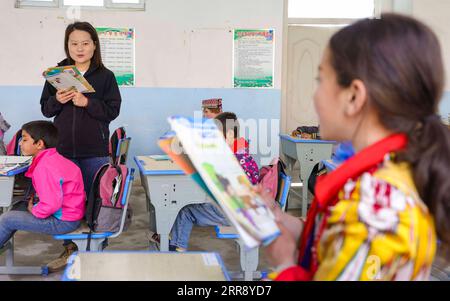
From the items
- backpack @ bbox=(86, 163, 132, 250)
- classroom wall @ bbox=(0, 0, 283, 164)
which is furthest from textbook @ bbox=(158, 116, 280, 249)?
classroom wall @ bbox=(0, 0, 283, 164)

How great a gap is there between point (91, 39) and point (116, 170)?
91 cm

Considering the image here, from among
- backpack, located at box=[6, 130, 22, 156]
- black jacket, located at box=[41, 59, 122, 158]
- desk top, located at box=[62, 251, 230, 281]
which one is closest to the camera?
desk top, located at box=[62, 251, 230, 281]

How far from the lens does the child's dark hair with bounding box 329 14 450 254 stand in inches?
32.9

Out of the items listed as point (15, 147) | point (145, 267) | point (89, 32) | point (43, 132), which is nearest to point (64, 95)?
point (43, 132)

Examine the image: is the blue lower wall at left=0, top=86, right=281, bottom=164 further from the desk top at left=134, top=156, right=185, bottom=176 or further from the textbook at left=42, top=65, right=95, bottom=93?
the textbook at left=42, top=65, right=95, bottom=93

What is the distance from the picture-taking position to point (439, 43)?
0.87 meters

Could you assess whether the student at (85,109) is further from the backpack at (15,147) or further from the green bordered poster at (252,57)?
the green bordered poster at (252,57)

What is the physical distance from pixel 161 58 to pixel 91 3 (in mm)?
1016

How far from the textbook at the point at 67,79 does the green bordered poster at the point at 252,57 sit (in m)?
3.38

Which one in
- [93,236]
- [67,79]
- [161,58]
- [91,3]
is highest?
[91,3]

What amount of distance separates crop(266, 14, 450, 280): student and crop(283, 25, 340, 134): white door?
596cm

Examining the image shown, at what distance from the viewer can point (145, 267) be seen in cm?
139

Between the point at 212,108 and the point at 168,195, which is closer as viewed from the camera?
the point at 168,195

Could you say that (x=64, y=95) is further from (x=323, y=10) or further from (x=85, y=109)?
(x=323, y=10)
